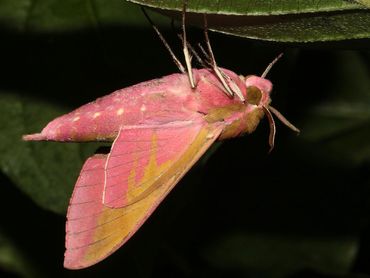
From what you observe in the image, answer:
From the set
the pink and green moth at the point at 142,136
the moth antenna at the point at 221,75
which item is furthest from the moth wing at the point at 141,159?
the moth antenna at the point at 221,75

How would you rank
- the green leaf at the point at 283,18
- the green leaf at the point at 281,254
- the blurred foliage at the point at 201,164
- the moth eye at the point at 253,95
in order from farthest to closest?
the green leaf at the point at 281,254, the blurred foliage at the point at 201,164, the moth eye at the point at 253,95, the green leaf at the point at 283,18

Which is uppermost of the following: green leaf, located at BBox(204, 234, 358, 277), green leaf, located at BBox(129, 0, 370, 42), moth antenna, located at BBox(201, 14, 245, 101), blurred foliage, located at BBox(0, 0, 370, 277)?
green leaf, located at BBox(129, 0, 370, 42)

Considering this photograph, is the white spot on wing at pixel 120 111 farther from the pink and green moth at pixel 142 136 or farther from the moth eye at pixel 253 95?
the moth eye at pixel 253 95

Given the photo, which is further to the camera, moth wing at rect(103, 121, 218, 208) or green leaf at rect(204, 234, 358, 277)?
green leaf at rect(204, 234, 358, 277)

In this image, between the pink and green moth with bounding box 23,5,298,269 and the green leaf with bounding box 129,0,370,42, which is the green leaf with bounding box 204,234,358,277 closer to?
the pink and green moth with bounding box 23,5,298,269

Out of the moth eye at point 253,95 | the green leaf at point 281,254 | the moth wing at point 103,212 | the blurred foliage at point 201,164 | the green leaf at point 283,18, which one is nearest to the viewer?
the green leaf at point 283,18

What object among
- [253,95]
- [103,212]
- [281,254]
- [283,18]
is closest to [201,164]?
[253,95]

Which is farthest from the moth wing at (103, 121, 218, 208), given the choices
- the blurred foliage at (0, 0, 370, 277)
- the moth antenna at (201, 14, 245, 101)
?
the blurred foliage at (0, 0, 370, 277)

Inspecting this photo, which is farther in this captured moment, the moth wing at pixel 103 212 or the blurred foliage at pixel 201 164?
the blurred foliage at pixel 201 164
